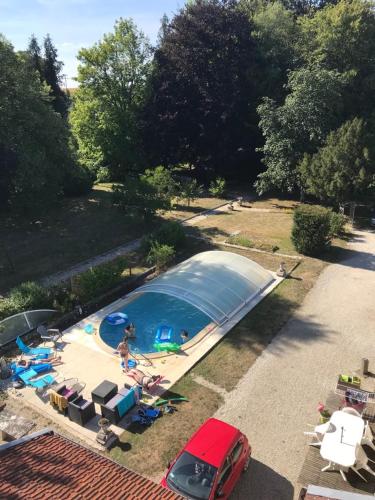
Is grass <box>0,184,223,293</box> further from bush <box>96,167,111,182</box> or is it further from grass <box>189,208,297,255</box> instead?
bush <box>96,167,111,182</box>

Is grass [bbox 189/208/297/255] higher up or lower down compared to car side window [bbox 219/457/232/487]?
higher up

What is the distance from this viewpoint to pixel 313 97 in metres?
34.7

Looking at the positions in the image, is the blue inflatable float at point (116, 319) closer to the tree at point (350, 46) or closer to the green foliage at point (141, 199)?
the green foliage at point (141, 199)

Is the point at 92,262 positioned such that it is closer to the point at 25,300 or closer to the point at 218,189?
the point at 25,300

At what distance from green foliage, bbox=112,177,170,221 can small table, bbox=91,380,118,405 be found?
63.4 ft

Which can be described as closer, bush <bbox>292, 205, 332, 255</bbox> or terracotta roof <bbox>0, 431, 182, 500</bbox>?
terracotta roof <bbox>0, 431, 182, 500</bbox>

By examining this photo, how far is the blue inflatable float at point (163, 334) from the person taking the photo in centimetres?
1733

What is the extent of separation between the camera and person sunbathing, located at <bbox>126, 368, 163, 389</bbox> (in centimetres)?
1432

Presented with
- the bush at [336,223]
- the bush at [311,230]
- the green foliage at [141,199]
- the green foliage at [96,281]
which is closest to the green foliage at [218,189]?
the green foliage at [141,199]

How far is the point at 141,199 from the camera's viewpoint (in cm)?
3130

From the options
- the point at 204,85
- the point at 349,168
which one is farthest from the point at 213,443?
the point at 204,85

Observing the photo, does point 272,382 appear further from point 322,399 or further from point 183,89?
point 183,89

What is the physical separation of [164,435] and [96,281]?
1041cm

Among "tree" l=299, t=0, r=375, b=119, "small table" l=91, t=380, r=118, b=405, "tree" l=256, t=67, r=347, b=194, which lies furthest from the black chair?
"tree" l=299, t=0, r=375, b=119
